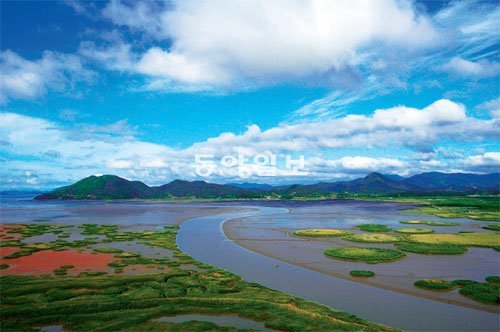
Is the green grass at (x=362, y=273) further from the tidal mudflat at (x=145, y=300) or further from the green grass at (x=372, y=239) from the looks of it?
the green grass at (x=372, y=239)

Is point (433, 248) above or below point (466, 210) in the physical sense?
below

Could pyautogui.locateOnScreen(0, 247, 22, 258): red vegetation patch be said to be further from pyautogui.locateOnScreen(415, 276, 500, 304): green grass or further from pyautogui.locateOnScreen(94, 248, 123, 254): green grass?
pyautogui.locateOnScreen(415, 276, 500, 304): green grass

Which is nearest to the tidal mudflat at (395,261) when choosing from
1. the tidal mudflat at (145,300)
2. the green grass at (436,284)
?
the green grass at (436,284)

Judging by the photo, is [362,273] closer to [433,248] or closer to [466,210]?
[433,248]

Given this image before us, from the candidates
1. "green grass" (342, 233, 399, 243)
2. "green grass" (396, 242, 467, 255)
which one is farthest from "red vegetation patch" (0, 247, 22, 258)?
"green grass" (396, 242, 467, 255)

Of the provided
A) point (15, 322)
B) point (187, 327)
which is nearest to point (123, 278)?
point (15, 322)

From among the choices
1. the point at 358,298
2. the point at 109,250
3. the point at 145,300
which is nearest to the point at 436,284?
the point at 358,298
